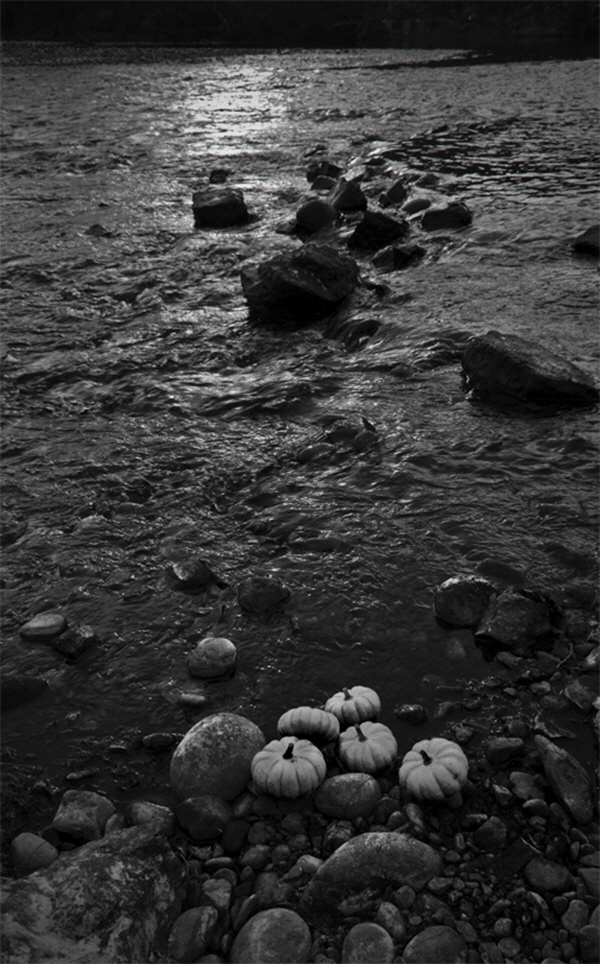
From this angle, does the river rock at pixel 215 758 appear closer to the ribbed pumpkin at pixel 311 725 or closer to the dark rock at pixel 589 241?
the ribbed pumpkin at pixel 311 725

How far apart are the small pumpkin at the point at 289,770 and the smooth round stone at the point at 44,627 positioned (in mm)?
1573

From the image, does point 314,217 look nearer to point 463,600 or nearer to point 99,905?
point 463,600

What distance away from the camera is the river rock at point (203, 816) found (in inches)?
140

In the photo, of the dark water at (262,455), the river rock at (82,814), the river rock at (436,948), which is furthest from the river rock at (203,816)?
the river rock at (436,948)

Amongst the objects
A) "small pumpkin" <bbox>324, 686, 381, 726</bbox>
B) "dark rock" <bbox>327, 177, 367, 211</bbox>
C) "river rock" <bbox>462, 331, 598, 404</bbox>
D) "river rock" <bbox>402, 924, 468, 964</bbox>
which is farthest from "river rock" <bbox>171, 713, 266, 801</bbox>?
"dark rock" <bbox>327, 177, 367, 211</bbox>

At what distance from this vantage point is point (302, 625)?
15.5 feet

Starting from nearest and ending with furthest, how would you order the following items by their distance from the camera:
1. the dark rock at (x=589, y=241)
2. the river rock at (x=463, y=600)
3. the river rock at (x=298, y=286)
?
the river rock at (x=463, y=600) < the river rock at (x=298, y=286) < the dark rock at (x=589, y=241)

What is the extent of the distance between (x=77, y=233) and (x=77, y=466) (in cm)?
662

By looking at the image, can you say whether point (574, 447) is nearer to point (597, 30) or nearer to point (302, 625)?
point (302, 625)

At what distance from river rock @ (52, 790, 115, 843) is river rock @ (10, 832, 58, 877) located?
103 mm

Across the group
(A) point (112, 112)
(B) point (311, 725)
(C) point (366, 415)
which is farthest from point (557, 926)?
(A) point (112, 112)

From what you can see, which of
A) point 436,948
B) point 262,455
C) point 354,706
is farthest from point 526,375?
point 436,948

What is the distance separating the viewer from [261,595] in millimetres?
4836

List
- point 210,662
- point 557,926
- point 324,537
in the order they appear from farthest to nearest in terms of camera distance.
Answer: point 324,537 < point 210,662 < point 557,926
